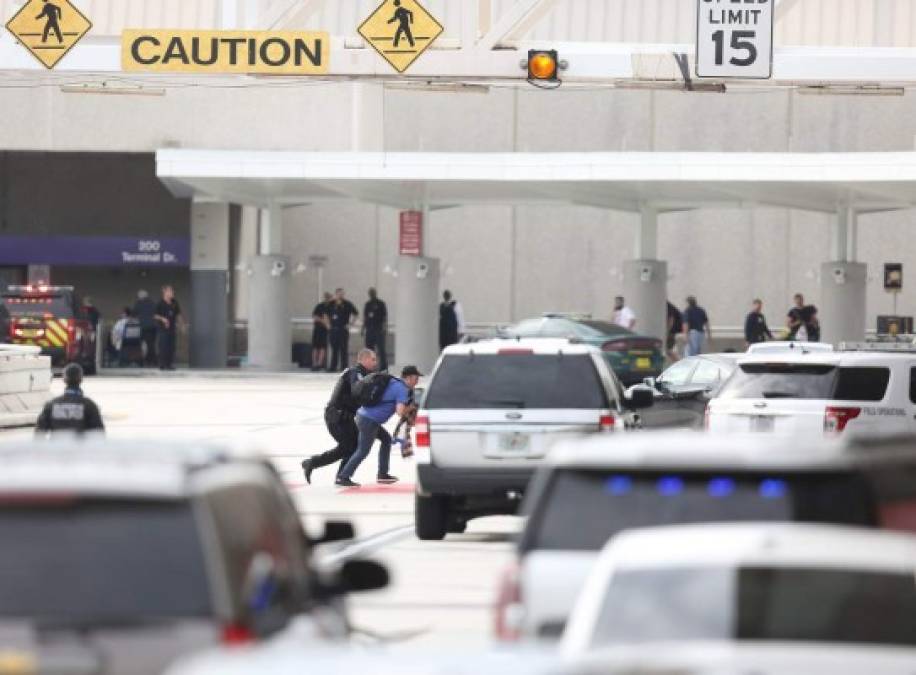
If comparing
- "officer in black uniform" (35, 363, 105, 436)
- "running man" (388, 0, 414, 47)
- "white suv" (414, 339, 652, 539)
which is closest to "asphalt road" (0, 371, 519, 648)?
"white suv" (414, 339, 652, 539)

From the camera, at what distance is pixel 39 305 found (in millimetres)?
51688

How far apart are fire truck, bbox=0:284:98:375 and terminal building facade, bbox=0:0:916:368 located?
23.3ft

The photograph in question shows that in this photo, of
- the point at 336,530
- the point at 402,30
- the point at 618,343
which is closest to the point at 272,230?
the point at 618,343

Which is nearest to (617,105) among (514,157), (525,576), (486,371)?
(514,157)

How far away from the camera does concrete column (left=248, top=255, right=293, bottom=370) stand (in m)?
56.0

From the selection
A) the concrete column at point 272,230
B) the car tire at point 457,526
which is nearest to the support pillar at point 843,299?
the concrete column at point 272,230

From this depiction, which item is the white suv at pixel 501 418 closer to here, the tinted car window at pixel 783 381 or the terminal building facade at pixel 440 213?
the tinted car window at pixel 783 381

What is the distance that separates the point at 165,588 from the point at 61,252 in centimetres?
5524

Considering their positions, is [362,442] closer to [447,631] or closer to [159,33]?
[159,33]

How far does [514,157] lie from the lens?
52250 millimetres

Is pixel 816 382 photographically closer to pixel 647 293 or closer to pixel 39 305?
pixel 39 305

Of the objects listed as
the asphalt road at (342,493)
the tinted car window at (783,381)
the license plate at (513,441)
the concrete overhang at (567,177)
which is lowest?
the asphalt road at (342,493)

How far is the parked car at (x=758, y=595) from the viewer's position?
7.22 m

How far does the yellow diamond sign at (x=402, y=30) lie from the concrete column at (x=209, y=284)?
109 feet
